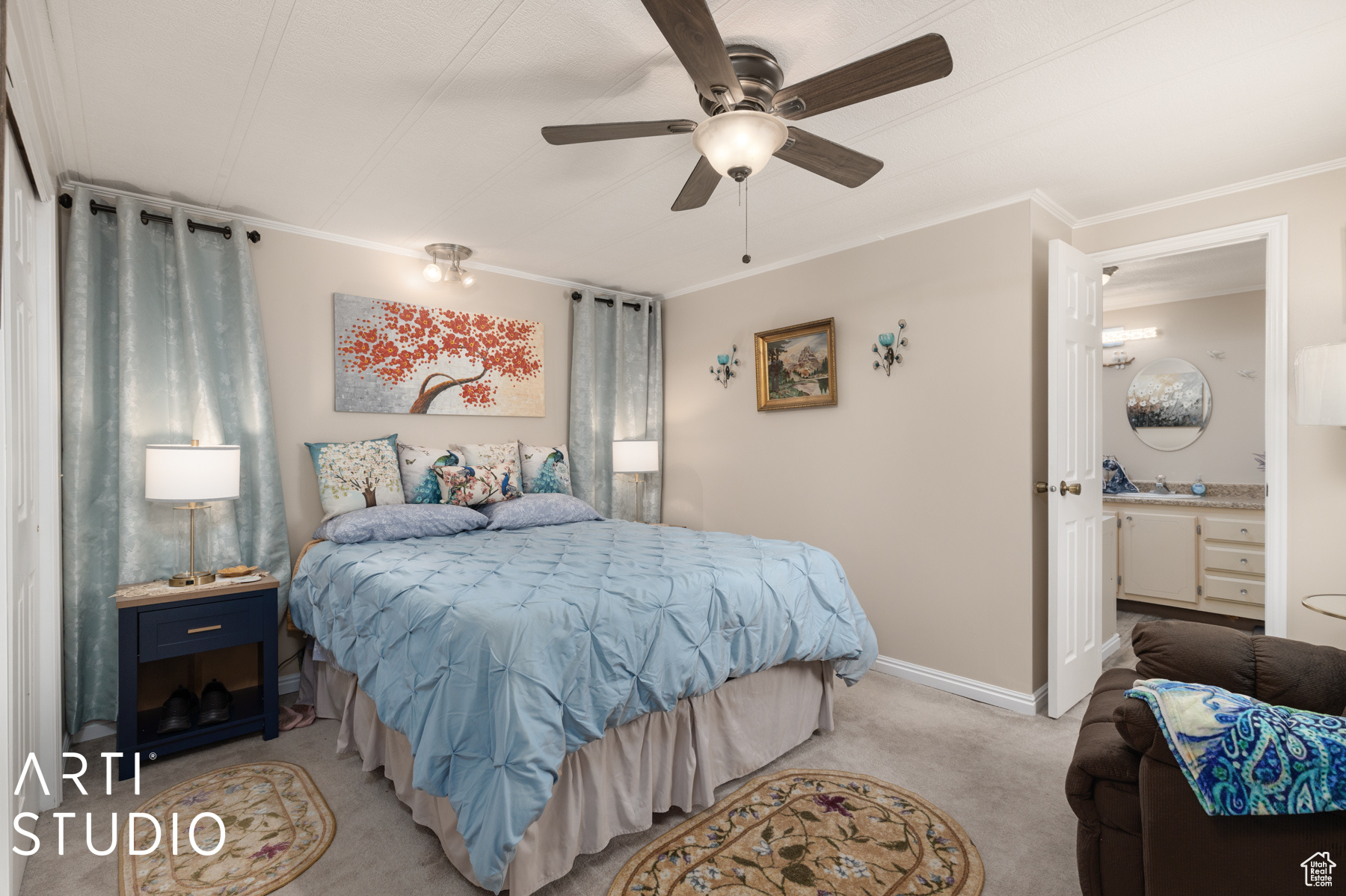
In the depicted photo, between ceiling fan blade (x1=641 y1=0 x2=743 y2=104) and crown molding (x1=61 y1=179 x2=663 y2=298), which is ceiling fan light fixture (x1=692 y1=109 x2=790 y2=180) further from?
crown molding (x1=61 y1=179 x2=663 y2=298)

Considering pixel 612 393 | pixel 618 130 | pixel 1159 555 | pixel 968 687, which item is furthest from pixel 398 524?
pixel 1159 555

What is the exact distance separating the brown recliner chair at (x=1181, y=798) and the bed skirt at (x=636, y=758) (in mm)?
1110

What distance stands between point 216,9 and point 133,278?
1689mm

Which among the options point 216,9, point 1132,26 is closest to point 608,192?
point 216,9

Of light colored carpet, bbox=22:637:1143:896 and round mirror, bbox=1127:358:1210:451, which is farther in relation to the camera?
round mirror, bbox=1127:358:1210:451

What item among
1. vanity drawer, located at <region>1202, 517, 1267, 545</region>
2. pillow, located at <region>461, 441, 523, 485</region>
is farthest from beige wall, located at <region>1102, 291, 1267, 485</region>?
pillow, located at <region>461, 441, 523, 485</region>

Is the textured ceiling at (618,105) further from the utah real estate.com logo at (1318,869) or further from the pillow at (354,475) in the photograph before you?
the utah real estate.com logo at (1318,869)

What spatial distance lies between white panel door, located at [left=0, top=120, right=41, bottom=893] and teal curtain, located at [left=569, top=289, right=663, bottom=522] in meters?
2.75

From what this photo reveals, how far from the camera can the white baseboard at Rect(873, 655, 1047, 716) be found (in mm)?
3133

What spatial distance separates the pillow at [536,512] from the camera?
11.7ft

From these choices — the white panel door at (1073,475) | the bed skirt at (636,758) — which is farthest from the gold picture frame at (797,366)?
the bed skirt at (636,758)

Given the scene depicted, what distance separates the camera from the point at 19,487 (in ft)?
6.70

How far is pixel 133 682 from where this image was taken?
2.58m

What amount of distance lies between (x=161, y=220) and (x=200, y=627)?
1.91 m
